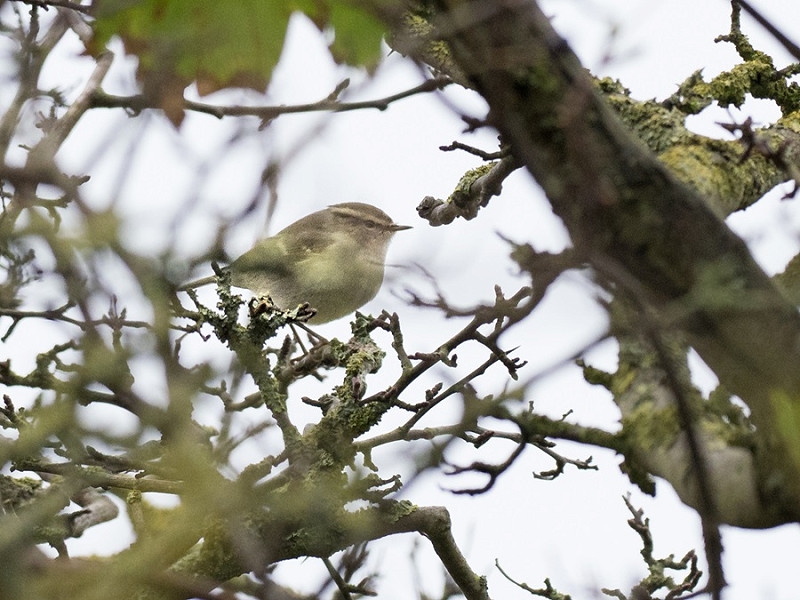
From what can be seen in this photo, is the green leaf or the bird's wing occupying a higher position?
the green leaf

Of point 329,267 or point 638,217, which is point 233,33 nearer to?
point 638,217

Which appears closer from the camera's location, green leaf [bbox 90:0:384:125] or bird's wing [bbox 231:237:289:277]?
bird's wing [bbox 231:237:289:277]

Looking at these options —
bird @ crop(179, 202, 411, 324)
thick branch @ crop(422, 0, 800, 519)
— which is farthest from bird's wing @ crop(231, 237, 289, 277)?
bird @ crop(179, 202, 411, 324)

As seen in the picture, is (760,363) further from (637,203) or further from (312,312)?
(312,312)

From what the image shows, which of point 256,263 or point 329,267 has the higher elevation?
point 329,267

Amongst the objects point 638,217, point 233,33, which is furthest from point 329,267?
point 638,217

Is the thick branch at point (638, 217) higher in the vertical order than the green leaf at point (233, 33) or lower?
lower

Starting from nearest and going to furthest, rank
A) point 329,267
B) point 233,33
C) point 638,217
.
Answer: point 638,217
point 233,33
point 329,267

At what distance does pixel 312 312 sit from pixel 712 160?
6.00 ft

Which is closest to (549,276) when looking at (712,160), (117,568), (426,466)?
(426,466)

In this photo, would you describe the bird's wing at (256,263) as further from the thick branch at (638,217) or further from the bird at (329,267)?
the bird at (329,267)

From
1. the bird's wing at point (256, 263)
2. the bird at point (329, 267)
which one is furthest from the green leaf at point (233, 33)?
the bird at point (329, 267)

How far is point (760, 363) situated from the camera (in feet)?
6.44

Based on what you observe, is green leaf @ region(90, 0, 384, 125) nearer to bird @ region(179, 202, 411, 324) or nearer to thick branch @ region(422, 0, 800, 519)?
thick branch @ region(422, 0, 800, 519)
